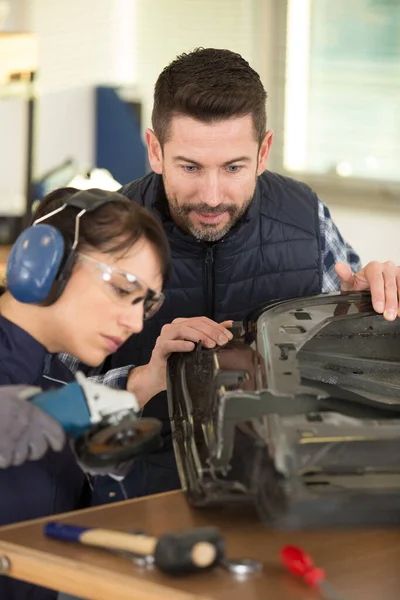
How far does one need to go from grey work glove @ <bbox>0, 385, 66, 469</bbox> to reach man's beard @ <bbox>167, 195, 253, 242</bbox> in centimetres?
73

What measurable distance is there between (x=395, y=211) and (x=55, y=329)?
326 centimetres

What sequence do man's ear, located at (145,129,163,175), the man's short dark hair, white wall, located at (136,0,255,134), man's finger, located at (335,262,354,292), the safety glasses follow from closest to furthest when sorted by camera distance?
the safety glasses < man's finger, located at (335,262,354,292) < the man's short dark hair < man's ear, located at (145,129,163,175) < white wall, located at (136,0,255,134)

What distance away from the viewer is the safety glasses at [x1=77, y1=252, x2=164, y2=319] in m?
1.36

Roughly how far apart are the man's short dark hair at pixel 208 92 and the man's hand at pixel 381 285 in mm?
383


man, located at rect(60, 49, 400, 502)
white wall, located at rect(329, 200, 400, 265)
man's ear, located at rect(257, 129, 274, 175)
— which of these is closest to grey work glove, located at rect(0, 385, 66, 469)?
man, located at rect(60, 49, 400, 502)

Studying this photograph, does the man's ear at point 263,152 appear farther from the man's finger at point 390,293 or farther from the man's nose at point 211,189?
the man's finger at point 390,293

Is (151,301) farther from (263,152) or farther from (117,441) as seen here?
(263,152)

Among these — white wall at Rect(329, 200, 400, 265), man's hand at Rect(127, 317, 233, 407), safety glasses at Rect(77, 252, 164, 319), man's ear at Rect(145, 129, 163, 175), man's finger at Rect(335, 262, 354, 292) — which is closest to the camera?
safety glasses at Rect(77, 252, 164, 319)

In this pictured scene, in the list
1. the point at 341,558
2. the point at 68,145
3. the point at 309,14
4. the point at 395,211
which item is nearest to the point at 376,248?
the point at 395,211

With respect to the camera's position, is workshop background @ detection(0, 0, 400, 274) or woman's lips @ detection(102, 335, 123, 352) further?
workshop background @ detection(0, 0, 400, 274)

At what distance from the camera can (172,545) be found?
1095 mm

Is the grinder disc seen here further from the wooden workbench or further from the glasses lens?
the glasses lens

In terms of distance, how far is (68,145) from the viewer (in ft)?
15.4

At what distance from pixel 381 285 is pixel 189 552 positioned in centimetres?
69
